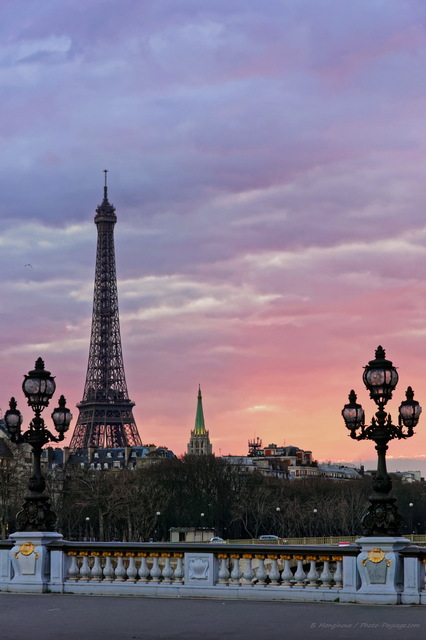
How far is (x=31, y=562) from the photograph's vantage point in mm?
31172

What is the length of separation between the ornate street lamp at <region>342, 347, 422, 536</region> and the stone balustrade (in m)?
0.82

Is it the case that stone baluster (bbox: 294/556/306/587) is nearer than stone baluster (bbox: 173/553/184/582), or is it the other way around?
stone baluster (bbox: 294/556/306/587)

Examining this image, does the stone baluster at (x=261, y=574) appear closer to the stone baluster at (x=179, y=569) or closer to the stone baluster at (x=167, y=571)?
the stone baluster at (x=179, y=569)

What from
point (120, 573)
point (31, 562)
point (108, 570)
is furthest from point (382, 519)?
point (31, 562)

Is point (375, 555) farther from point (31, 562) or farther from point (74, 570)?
point (31, 562)

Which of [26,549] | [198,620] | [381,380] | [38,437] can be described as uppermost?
[381,380]

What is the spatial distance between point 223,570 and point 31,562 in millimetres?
5325

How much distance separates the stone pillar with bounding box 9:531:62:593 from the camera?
30938mm

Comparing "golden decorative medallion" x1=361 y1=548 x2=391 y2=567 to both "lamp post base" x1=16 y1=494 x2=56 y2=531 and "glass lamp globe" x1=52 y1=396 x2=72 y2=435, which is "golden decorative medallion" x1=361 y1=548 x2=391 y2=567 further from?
"glass lamp globe" x1=52 y1=396 x2=72 y2=435

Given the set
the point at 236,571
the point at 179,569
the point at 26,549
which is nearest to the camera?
the point at 236,571

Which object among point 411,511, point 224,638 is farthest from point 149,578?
point 411,511

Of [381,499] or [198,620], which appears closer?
[198,620]

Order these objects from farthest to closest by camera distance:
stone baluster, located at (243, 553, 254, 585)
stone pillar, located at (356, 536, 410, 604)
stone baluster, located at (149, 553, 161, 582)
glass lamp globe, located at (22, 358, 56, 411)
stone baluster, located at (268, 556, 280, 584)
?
glass lamp globe, located at (22, 358, 56, 411) → stone baluster, located at (149, 553, 161, 582) → stone baluster, located at (243, 553, 254, 585) → stone baluster, located at (268, 556, 280, 584) → stone pillar, located at (356, 536, 410, 604)

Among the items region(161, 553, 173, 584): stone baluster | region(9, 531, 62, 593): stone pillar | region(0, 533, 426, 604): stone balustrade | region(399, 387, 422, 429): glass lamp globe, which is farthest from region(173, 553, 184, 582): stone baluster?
region(399, 387, 422, 429): glass lamp globe
